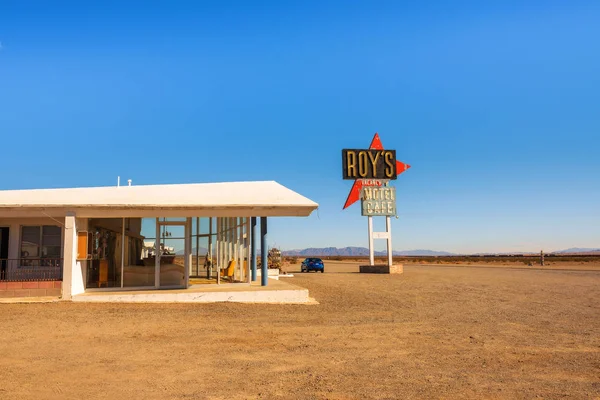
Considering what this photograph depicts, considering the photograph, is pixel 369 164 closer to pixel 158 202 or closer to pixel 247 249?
pixel 247 249

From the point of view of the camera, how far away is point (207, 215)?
14758mm

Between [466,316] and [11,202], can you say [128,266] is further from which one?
[466,316]

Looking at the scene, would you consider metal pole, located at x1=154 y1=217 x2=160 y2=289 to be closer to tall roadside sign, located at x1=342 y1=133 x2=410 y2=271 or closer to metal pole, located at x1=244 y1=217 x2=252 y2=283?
metal pole, located at x1=244 y1=217 x2=252 y2=283

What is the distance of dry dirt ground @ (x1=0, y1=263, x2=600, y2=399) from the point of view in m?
5.91

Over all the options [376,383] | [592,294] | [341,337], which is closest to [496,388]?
[376,383]

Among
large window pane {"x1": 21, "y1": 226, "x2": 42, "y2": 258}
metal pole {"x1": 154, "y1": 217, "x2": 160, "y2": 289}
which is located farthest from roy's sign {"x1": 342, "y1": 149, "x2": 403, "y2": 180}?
large window pane {"x1": 21, "y1": 226, "x2": 42, "y2": 258}

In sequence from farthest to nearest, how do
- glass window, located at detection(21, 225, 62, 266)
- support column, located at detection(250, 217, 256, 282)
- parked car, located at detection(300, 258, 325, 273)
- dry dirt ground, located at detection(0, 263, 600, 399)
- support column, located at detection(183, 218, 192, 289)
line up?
parked car, located at detection(300, 258, 325, 273) → support column, located at detection(250, 217, 256, 282) → support column, located at detection(183, 218, 192, 289) → glass window, located at detection(21, 225, 62, 266) → dry dirt ground, located at detection(0, 263, 600, 399)

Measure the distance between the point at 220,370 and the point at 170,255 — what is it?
9160 mm

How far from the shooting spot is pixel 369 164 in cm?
3572

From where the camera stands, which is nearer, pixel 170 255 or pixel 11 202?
pixel 11 202

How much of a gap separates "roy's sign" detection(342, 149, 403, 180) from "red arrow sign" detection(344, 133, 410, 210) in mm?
283

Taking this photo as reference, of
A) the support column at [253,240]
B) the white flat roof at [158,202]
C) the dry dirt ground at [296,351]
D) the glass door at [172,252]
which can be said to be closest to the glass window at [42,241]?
the white flat roof at [158,202]

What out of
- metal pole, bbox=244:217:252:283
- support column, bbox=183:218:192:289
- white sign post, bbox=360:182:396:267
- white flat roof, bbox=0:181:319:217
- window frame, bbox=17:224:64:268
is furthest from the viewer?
white sign post, bbox=360:182:396:267

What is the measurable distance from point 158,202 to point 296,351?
26.8ft
